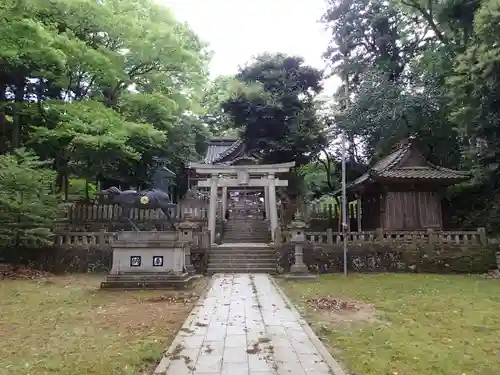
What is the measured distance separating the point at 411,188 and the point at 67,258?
45.8 feet

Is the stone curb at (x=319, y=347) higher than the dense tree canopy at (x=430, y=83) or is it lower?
lower

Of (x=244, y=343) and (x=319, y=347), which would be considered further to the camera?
(x=244, y=343)

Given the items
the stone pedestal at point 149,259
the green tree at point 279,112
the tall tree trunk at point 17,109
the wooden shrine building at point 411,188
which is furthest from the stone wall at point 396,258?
the tall tree trunk at point 17,109

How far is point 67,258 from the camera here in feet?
→ 48.8

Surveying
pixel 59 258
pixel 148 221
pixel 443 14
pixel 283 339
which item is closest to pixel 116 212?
pixel 148 221

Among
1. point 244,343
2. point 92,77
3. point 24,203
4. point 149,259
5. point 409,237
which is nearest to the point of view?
point 244,343

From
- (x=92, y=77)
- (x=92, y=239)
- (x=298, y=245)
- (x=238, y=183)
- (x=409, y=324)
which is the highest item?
(x=92, y=77)

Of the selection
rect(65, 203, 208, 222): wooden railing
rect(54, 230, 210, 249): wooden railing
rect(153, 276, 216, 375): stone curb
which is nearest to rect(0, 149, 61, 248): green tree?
rect(54, 230, 210, 249): wooden railing

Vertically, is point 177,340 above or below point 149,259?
below

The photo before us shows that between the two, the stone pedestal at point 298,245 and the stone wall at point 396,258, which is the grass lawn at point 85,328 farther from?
the stone wall at point 396,258

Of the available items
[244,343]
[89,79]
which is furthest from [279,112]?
[244,343]

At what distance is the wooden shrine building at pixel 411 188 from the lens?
1730 centimetres

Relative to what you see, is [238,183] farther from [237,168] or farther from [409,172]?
[409,172]

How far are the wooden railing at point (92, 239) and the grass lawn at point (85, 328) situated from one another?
3.64m
